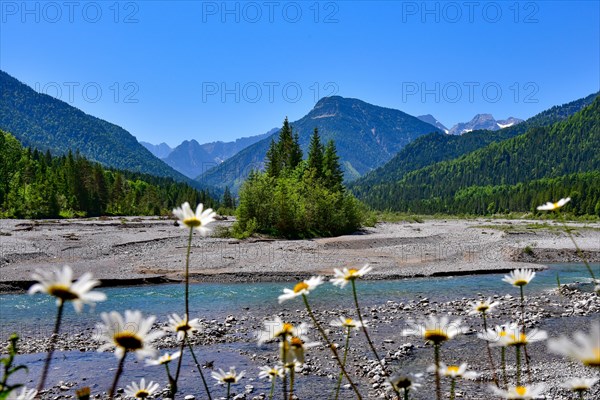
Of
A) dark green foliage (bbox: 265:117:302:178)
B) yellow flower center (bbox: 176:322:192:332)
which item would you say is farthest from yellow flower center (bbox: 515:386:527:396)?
dark green foliage (bbox: 265:117:302:178)

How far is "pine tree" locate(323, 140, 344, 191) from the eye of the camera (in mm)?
52750

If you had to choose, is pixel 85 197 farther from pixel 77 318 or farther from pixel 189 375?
pixel 189 375

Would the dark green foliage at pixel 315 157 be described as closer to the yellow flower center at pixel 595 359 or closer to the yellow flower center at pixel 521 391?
the yellow flower center at pixel 521 391

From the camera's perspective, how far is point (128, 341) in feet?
6.28

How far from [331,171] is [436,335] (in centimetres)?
5222

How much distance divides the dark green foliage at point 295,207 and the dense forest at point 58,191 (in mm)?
41189

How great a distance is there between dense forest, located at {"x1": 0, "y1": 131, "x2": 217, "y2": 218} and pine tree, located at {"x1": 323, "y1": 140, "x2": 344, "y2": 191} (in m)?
43.9

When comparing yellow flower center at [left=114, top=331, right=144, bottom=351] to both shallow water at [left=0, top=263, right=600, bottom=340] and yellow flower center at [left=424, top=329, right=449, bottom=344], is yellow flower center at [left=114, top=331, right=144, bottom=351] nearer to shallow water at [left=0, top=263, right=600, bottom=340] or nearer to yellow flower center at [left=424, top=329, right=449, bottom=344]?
yellow flower center at [left=424, top=329, right=449, bottom=344]

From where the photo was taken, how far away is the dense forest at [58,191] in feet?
232

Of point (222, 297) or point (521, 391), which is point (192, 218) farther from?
point (222, 297)

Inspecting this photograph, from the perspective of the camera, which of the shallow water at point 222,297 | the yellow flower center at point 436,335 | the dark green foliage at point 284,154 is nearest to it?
the yellow flower center at point 436,335

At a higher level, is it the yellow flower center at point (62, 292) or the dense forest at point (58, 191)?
the dense forest at point (58, 191)

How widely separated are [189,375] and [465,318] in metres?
8.87

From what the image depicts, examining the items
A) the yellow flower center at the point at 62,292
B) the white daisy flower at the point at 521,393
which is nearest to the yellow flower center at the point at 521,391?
the white daisy flower at the point at 521,393
